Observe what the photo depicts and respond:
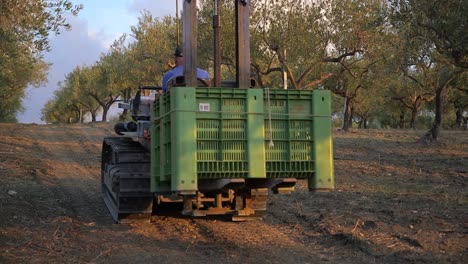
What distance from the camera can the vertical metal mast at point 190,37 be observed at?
24.7 ft

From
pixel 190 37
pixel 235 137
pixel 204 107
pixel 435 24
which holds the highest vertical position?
pixel 435 24

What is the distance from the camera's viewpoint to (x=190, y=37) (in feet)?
24.8

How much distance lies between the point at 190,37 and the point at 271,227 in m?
3.59

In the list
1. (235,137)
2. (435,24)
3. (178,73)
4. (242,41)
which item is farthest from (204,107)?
(435,24)

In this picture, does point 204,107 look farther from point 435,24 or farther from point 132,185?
point 435,24

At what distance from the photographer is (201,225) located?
9.40 m

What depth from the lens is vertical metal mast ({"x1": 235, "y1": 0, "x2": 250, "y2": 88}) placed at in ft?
26.0

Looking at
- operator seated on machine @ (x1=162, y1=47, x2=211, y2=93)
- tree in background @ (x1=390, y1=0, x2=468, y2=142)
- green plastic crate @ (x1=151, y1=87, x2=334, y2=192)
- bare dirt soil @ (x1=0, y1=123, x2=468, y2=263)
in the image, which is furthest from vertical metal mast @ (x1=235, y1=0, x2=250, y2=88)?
tree in background @ (x1=390, y1=0, x2=468, y2=142)

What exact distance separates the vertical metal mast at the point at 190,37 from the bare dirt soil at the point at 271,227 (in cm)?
254

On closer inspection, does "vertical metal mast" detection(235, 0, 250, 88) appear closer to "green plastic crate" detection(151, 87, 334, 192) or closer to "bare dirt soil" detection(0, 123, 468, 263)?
"green plastic crate" detection(151, 87, 334, 192)

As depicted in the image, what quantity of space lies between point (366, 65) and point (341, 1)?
4345mm

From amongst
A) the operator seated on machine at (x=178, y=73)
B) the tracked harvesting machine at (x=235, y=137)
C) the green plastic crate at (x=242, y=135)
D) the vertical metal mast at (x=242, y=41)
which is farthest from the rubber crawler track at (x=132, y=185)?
the vertical metal mast at (x=242, y=41)

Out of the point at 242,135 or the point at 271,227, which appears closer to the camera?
the point at 242,135

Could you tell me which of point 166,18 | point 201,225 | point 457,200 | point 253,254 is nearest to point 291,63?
point 457,200
